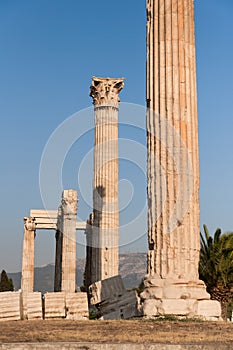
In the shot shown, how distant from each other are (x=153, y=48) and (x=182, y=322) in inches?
303

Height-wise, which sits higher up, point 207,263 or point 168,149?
point 168,149

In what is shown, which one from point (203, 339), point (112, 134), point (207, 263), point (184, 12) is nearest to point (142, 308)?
point (203, 339)

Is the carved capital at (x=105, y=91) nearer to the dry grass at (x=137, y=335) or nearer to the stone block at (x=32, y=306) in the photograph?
the stone block at (x=32, y=306)

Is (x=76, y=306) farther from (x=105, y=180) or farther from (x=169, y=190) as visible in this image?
(x=105, y=180)

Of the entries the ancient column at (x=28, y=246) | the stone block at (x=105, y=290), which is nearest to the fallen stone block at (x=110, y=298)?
the stone block at (x=105, y=290)

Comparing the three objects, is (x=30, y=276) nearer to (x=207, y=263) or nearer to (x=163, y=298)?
(x=207, y=263)

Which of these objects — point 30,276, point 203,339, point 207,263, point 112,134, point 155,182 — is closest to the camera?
point 203,339

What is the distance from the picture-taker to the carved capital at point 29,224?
141ft

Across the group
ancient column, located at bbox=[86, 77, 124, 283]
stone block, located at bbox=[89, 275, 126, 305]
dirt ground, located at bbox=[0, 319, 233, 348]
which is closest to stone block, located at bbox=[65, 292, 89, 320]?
stone block, located at bbox=[89, 275, 126, 305]

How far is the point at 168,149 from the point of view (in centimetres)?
1542

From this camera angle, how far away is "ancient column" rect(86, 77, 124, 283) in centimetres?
2761

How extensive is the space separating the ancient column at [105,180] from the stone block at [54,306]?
10.5 m

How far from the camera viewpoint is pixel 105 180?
28.6 metres

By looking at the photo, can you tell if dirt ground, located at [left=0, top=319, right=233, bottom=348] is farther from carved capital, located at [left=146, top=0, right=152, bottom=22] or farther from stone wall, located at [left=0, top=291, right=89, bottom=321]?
carved capital, located at [left=146, top=0, right=152, bottom=22]
